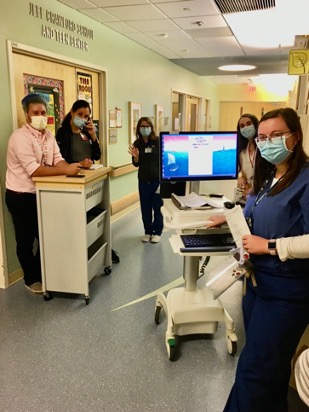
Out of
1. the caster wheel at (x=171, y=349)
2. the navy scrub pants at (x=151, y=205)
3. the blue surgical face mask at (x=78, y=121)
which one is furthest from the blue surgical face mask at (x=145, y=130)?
the caster wheel at (x=171, y=349)

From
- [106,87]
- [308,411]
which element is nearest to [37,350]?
[308,411]

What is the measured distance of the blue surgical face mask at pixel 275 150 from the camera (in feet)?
4.96

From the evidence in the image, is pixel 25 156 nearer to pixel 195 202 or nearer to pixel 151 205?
pixel 195 202

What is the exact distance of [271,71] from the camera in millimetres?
7867

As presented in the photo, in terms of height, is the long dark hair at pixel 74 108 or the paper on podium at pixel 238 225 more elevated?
the long dark hair at pixel 74 108

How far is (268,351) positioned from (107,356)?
1.21 m

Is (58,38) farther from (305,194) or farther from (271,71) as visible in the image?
(271,71)

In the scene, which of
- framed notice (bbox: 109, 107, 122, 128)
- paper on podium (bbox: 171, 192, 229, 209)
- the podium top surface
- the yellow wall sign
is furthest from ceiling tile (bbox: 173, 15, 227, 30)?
paper on podium (bbox: 171, 192, 229, 209)

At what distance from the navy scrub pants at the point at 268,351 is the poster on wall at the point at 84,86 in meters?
3.44

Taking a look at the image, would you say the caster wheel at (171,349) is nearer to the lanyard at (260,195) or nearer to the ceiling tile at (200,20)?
the lanyard at (260,195)

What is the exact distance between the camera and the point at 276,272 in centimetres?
146

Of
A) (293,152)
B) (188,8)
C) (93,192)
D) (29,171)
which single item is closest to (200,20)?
(188,8)

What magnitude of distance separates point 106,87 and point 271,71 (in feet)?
15.4

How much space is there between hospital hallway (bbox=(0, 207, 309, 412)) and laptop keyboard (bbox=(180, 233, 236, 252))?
31.3 inches
